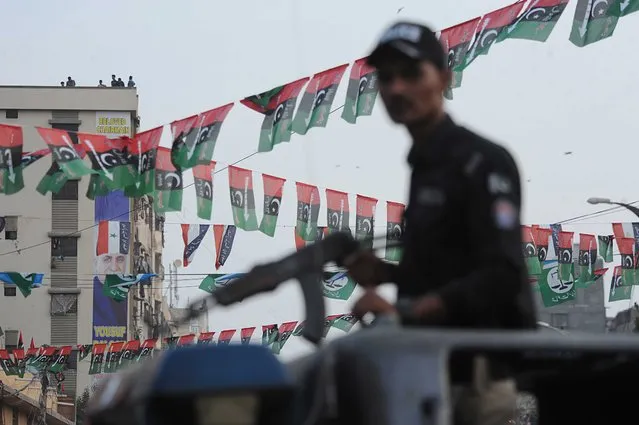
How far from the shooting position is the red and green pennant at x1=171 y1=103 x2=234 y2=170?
18156mm

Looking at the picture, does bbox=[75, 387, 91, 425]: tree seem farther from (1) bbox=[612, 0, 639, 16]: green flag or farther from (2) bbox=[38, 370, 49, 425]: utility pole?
(1) bbox=[612, 0, 639, 16]: green flag

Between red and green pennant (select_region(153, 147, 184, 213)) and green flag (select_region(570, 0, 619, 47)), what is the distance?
6341 millimetres

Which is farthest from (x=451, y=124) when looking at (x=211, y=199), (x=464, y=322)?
(x=211, y=199)

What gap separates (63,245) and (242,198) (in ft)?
158

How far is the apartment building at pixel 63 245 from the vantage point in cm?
6706

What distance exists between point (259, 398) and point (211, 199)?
59.9 ft

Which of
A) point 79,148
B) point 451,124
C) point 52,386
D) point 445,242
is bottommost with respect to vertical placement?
point 52,386

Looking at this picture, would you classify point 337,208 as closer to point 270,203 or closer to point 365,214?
point 365,214

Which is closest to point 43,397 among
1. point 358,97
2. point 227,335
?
point 227,335

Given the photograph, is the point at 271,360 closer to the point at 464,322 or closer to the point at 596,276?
the point at 464,322

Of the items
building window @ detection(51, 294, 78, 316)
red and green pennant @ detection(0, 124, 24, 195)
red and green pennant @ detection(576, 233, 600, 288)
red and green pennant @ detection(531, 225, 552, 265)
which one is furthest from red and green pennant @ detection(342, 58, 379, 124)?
building window @ detection(51, 294, 78, 316)

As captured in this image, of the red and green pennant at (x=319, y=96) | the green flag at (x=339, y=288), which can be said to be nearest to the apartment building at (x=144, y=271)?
the green flag at (x=339, y=288)

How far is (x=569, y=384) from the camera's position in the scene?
10.7ft

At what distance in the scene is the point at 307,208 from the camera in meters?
23.6
